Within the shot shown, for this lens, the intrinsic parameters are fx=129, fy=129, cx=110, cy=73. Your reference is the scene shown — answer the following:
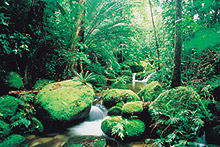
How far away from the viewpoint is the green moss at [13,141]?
2.46 meters

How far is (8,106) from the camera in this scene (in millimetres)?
2951

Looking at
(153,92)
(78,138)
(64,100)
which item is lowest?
(78,138)

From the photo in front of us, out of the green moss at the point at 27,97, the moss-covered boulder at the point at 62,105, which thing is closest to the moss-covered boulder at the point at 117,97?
the moss-covered boulder at the point at 62,105

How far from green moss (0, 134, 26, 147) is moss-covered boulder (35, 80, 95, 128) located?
613 mm

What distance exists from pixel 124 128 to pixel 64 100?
1.75 meters

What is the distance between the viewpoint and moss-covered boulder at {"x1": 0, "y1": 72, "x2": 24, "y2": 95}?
332 cm

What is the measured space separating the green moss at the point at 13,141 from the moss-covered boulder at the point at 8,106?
518mm

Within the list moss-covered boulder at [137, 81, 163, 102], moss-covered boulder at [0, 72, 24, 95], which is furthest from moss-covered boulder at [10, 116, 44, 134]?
moss-covered boulder at [137, 81, 163, 102]

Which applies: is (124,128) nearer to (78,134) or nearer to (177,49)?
(78,134)

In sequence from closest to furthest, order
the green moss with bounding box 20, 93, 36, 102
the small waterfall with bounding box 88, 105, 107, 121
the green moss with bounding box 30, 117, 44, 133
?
the green moss with bounding box 30, 117, 44, 133
the green moss with bounding box 20, 93, 36, 102
the small waterfall with bounding box 88, 105, 107, 121

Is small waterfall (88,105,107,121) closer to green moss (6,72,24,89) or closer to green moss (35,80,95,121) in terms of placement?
green moss (35,80,95,121)

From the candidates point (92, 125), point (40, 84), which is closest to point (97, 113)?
point (92, 125)

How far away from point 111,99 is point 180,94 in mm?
2394

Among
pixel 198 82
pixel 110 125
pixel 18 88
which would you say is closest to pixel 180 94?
pixel 198 82
